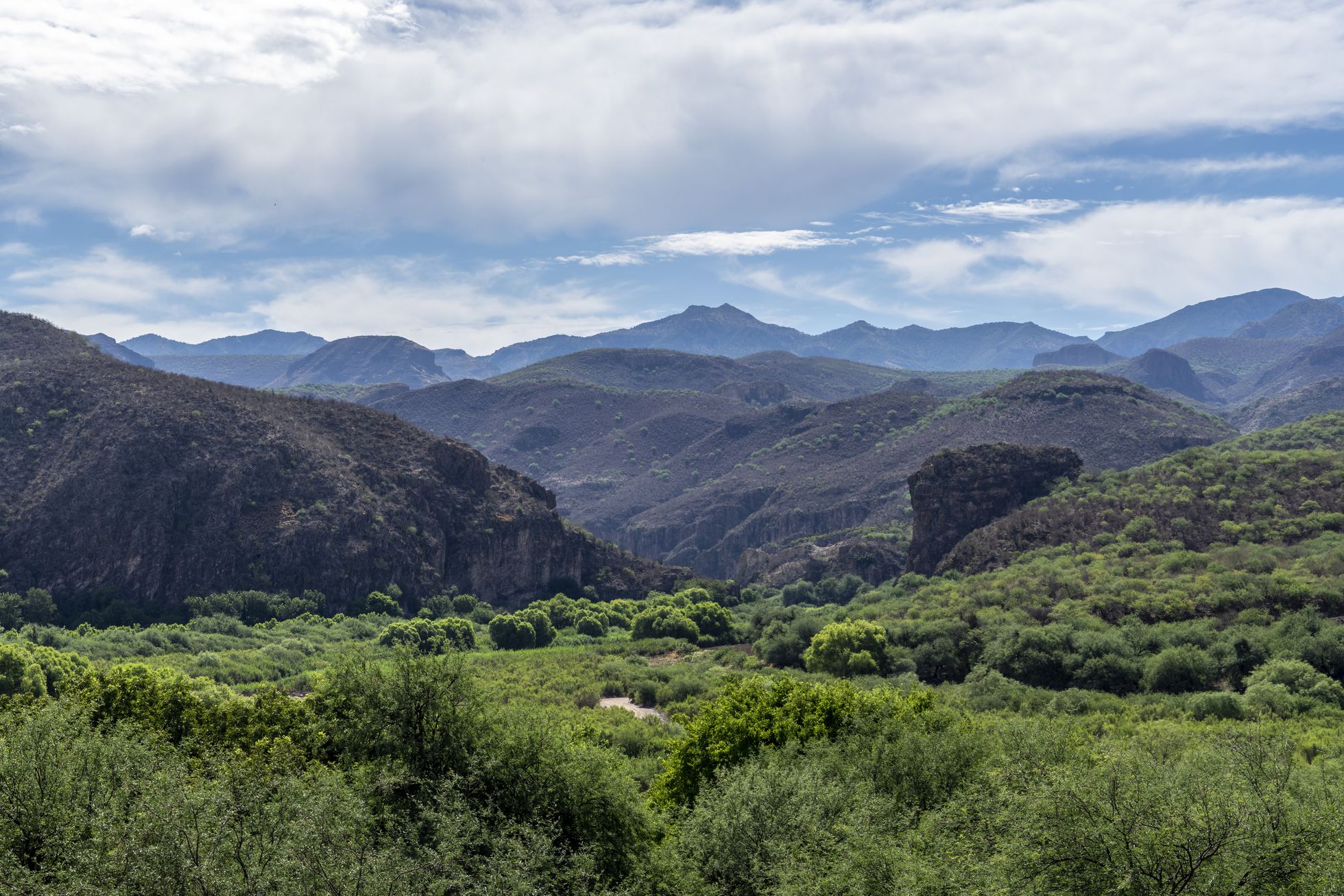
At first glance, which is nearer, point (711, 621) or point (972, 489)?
point (711, 621)

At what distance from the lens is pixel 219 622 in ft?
237

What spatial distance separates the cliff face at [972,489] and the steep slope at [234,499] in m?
33.6

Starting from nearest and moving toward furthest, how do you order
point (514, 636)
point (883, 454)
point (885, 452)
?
point (514, 636) < point (883, 454) < point (885, 452)

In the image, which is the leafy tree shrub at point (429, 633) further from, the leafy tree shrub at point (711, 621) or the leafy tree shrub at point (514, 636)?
the leafy tree shrub at point (711, 621)

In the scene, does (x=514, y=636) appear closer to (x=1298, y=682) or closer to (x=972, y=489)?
(x=972, y=489)

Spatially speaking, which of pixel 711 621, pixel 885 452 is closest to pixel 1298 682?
pixel 711 621

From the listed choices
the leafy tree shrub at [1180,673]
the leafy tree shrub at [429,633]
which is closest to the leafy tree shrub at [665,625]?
the leafy tree shrub at [429,633]

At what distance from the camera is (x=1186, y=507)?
69.6 metres

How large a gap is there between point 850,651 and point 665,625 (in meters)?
23.7

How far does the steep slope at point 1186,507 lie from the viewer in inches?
2554

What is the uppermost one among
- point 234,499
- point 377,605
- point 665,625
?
point 234,499

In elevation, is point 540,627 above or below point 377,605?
below

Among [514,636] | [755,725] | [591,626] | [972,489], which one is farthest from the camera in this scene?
[972,489]

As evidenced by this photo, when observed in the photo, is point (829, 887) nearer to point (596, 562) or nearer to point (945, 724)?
point (945, 724)
